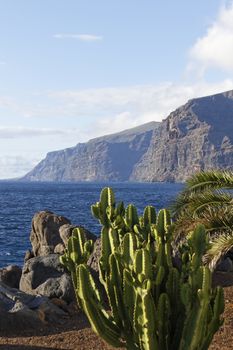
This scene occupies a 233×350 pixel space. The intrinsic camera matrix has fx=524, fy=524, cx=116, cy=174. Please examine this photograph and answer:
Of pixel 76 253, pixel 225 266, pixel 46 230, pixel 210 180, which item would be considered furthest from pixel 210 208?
pixel 46 230

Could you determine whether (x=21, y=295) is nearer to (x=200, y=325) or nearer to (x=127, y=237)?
(x=127, y=237)

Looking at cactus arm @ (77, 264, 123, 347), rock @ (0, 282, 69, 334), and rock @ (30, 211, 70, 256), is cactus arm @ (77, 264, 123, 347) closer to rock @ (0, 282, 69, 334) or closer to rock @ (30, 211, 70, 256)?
rock @ (0, 282, 69, 334)

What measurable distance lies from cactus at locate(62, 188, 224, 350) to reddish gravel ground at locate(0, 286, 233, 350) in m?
2.37

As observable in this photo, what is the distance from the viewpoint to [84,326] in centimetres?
1120

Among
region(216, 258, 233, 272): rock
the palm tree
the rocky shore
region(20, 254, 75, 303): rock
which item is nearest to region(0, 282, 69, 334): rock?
the rocky shore

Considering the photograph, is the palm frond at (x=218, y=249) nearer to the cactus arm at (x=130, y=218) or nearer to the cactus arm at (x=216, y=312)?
the cactus arm at (x=130, y=218)

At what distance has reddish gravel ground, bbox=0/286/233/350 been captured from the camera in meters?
9.46

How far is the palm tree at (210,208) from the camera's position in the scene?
10.8 m

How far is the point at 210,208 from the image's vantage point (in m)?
11.7

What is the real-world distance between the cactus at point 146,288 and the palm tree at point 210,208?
330 centimetres

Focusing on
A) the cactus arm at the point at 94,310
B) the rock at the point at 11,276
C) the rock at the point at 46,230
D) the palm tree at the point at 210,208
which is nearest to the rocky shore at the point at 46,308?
the rock at the point at 11,276

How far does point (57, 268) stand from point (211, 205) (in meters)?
6.00

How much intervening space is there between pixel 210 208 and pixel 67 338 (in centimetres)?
420

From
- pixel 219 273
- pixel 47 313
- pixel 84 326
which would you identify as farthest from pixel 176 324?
pixel 219 273
